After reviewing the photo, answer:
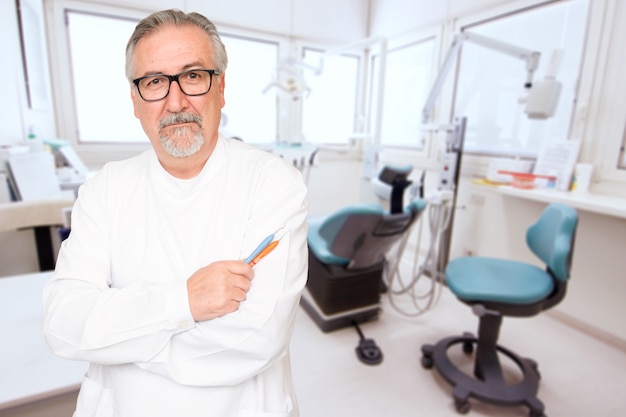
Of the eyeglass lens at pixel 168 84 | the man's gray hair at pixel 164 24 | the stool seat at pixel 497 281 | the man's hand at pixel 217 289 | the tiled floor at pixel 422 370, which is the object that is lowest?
the tiled floor at pixel 422 370

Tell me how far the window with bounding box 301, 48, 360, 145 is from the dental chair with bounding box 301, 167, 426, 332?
6.66ft

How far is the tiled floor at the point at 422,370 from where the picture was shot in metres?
1.57

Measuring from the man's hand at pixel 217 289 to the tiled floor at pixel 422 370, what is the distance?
109 cm

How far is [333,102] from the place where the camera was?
4.21 meters

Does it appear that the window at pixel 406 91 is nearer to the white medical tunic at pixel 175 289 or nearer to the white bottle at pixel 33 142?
the white medical tunic at pixel 175 289

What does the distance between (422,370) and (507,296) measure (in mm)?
670

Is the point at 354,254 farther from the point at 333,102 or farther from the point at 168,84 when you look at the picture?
the point at 333,102

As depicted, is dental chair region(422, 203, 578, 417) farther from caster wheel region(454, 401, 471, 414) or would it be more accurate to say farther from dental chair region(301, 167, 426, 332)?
dental chair region(301, 167, 426, 332)

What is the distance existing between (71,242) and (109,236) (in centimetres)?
8

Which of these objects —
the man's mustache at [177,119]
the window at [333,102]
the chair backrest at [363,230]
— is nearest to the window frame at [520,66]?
the chair backrest at [363,230]

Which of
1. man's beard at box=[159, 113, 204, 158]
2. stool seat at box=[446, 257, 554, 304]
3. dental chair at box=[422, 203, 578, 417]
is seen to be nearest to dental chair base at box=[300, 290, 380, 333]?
dental chair at box=[422, 203, 578, 417]

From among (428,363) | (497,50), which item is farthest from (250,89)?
(428,363)

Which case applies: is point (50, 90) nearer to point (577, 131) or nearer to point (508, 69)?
point (508, 69)

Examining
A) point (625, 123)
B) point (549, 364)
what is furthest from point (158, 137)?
point (625, 123)
